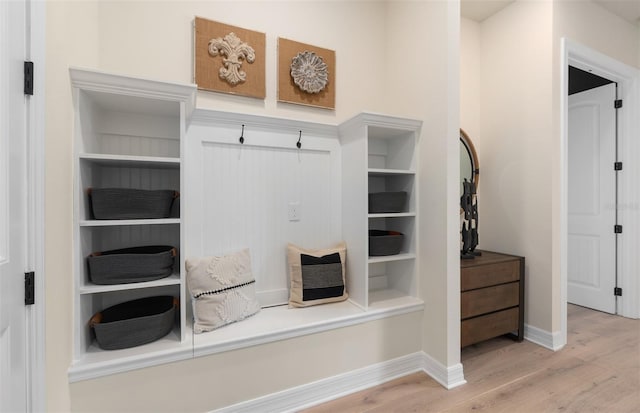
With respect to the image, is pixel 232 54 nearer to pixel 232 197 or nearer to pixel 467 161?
pixel 232 197

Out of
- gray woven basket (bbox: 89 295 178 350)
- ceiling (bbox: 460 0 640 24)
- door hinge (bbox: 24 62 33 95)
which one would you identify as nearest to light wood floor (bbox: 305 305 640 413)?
gray woven basket (bbox: 89 295 178 350)

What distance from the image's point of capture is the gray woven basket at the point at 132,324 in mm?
1462

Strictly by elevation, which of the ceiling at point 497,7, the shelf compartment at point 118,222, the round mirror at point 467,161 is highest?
the ceiling at point 497,7

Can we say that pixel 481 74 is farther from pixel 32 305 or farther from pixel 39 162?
pixel 32 305

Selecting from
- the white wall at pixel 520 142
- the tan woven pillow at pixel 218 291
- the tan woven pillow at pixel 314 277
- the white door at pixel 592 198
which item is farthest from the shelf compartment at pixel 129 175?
the white door at pixel 592 198

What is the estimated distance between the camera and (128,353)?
1.45 meters

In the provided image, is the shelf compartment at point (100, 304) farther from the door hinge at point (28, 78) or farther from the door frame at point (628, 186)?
the door frame at point (628, 186)

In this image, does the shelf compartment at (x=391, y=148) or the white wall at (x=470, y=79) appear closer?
the shelf compartment at (x=391, y=148)

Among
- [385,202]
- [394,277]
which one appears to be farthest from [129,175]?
[394,277]

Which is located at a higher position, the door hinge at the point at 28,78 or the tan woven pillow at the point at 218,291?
the door hinge at the point at 28,78

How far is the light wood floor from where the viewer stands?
173cm

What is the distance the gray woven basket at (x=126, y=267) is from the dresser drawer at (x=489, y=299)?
197 cm

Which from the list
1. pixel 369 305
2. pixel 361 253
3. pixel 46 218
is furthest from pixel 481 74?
pixel 46 218

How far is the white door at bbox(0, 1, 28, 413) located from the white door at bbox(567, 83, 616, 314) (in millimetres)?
4485
